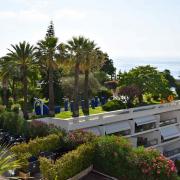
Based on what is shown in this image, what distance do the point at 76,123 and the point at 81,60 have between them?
1060 centimetres

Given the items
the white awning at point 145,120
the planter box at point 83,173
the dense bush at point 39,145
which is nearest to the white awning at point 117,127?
the white awning at point 145,120

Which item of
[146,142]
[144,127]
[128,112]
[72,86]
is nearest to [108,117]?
[128,112]

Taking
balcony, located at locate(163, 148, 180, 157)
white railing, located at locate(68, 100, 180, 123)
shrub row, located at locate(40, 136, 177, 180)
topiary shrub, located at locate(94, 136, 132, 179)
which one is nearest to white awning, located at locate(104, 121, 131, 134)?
white railing, located at locate(68, 100, 180, 123)

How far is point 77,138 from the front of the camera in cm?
2241

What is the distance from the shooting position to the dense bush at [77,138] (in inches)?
859

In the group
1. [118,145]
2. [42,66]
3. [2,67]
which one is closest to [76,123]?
[118,145]

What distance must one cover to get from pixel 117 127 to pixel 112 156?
11.4 meters

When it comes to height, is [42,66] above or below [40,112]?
above

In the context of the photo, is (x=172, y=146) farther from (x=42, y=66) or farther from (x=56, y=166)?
(x=56, y=166)

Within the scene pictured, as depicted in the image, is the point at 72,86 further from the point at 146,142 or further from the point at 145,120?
the point at 145,120

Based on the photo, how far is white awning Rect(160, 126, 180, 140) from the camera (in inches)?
1436

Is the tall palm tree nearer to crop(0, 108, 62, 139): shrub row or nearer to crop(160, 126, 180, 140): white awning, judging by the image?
crop(160, 126, 180, 140): white awning

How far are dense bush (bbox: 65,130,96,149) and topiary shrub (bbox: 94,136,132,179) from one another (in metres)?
1.04

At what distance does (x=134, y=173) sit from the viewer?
760 inches
